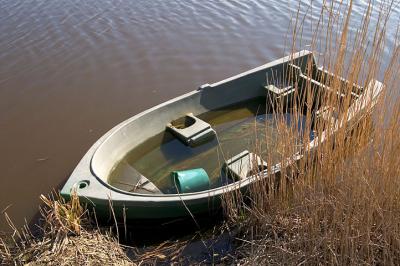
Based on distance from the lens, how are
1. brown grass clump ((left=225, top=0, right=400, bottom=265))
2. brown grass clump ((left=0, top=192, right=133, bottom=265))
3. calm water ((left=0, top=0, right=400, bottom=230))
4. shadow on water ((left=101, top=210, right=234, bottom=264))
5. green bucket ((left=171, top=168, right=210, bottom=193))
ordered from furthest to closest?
1. calm water ((left=0, top=0, right=400, bottom=230))
2. green bucket ((left=171, top=168, right=210, bottom=193))
3. shadow on water ((left=101, top=210, right=234, bottom=264))
4. brown grass clump ((left=0, top=192, right=133, bottom=265))
5. brown grass clump ((left=225, top=0, right=400, bottom=265))

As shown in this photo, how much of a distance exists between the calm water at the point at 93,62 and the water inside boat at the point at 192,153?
0.64m

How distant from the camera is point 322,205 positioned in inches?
104

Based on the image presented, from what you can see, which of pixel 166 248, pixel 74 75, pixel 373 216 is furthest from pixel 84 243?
pixel 74 75

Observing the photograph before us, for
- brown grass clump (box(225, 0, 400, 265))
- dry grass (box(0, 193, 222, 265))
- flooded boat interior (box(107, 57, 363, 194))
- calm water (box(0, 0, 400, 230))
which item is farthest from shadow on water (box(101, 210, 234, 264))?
calm water (box(0, 0, 400, 230))

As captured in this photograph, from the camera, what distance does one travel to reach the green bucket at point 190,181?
11.8 ft

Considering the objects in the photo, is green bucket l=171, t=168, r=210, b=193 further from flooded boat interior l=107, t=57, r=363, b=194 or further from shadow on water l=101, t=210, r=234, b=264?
shadow on water l=101, t=210, r=234, b=264

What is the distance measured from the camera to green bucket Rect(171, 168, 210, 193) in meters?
3.59

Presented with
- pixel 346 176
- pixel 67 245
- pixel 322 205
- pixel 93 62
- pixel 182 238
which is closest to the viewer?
pixel 346 176

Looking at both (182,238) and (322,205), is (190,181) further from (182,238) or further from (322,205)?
(322,205)

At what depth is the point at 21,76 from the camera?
5.60m

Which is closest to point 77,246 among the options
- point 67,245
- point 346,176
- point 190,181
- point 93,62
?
point 67,245

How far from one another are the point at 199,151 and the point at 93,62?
8.44ft

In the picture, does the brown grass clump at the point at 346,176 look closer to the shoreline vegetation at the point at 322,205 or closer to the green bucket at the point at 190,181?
the shoreline vegetation at the point at 322,205

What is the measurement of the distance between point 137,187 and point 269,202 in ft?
4.40
